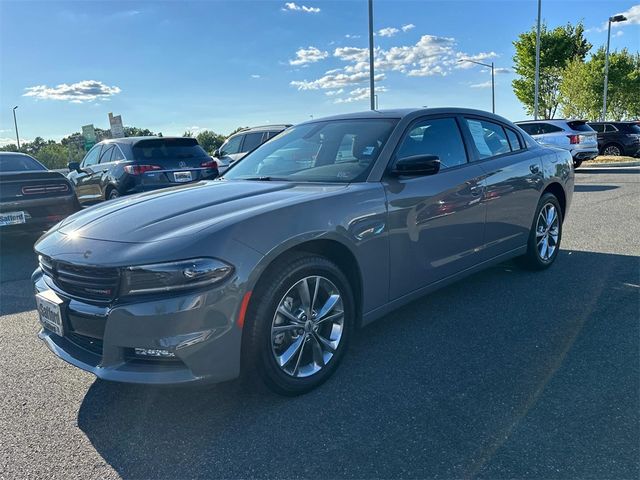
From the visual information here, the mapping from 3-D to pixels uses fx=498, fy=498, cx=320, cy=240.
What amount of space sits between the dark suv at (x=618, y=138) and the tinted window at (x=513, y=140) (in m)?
18.2

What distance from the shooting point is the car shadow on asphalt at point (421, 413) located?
2260mm

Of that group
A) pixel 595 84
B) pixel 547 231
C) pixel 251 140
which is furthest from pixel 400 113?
pixel 595 84

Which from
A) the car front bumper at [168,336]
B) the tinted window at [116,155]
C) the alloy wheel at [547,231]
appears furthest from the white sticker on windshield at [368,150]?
the tinted window at [116,155]

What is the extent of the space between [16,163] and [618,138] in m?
21.1

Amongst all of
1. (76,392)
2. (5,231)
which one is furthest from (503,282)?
(5,231)

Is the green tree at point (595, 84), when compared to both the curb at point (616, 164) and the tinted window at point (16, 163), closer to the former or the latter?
the curb at point (616, 164)

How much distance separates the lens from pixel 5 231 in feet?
22.1

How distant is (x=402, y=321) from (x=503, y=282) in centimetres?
144

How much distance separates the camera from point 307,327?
288 centimetres

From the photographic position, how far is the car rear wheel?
20.5 metres

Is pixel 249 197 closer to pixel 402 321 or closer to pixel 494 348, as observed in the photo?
pixel 402 321

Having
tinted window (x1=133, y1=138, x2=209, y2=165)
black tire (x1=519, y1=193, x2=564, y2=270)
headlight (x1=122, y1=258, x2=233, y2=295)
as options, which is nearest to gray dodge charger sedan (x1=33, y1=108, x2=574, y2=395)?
headlight (x1=122, y1=258, x2=233, y2=295)

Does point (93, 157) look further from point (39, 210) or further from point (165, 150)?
point (39, 210)

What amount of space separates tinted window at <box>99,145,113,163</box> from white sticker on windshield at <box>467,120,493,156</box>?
7.59 metres
